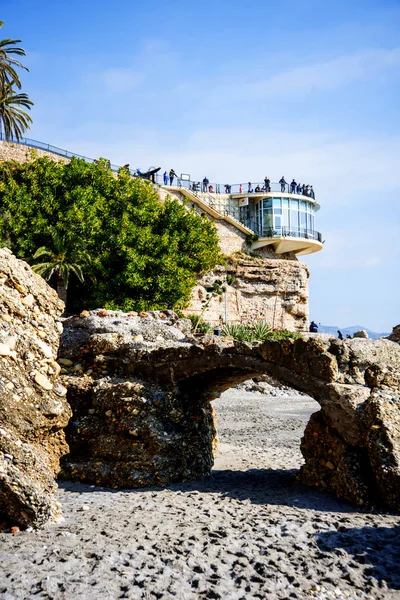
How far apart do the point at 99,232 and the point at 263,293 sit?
56.1ft

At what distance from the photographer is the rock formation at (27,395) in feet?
21.2

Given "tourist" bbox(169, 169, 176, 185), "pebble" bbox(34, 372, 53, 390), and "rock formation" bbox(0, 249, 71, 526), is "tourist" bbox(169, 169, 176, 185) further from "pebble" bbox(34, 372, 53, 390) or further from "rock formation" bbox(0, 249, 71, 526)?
"pebble" bbox(34, 372, 53, 390)

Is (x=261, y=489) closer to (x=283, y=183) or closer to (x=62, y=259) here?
(x=62, y=259)

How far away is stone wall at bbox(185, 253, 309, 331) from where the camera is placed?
4272cm

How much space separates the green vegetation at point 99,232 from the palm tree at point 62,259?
0.20 feet

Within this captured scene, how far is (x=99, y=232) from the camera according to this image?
30.3m

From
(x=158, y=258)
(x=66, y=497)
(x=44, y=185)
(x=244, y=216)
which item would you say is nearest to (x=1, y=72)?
(x=44, y=185)

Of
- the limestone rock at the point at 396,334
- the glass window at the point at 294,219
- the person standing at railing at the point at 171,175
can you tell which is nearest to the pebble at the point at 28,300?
the limestone rock at the point at 396,334

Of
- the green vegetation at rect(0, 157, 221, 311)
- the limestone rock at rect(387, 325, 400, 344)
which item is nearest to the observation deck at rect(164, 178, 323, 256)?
the green vegetation at rect(0, 157, 221, 311)

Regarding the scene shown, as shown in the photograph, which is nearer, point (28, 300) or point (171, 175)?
point (28, 300)

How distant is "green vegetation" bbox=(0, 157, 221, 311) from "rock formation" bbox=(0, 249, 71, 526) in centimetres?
2099

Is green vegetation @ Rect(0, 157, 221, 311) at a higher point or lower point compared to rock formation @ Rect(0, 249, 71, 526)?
higher

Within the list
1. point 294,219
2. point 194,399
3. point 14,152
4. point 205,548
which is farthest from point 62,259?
point 294,219

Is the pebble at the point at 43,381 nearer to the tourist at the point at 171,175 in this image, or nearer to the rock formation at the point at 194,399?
the rock formation at the point at 194,399
